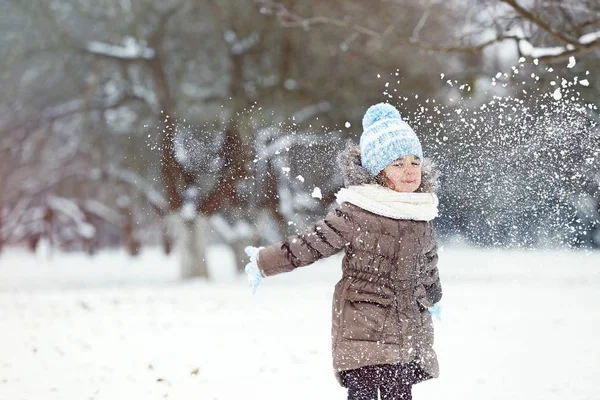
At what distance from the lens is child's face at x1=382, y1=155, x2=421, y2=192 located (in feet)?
11.6

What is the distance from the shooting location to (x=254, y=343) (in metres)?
7.54

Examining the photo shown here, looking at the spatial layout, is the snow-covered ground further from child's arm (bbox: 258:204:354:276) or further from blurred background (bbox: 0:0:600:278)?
child's arm (bbox: 258:204:354:276)

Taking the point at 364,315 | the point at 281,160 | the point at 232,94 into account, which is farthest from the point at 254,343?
the point at 232,94

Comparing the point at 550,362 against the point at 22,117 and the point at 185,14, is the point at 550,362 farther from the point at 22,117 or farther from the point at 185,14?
the point at 22,117

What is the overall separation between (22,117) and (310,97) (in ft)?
20.0

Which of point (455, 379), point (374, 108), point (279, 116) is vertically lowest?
point (455, 379)

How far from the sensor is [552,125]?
7570 mm

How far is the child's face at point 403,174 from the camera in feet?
11.6

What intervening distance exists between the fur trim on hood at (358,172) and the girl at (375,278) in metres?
0.13

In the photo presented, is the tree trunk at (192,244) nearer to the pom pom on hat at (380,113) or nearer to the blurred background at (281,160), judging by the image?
the blurred background at (281,160)

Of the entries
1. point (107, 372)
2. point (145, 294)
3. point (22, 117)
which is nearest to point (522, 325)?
point (107, 372)

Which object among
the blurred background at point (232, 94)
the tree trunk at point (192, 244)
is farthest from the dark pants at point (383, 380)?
the tree trunk at point (192, 244)

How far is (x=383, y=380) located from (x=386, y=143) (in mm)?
1078

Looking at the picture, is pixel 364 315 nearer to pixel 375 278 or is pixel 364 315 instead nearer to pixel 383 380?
pixel 375 278
